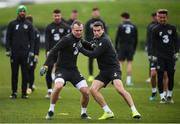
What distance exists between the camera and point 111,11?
59531 mm

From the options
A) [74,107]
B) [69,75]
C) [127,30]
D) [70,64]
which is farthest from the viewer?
[127,30]

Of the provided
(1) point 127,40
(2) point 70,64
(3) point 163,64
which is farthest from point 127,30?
(2) point 70,64

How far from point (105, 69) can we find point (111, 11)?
42.1m

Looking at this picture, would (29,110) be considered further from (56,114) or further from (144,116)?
(144,116)

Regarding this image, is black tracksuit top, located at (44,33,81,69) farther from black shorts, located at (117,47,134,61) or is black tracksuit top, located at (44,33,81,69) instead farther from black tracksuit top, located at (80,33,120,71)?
black shorts, located at (117,47,134,61)

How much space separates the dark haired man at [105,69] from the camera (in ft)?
57.0

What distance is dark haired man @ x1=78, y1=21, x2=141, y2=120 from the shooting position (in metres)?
17.4

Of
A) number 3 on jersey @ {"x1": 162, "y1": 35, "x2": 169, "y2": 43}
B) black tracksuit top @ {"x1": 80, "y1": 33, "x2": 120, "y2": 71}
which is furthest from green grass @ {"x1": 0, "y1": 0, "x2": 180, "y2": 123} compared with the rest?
number 3 on jersey @ {"x1": 162, "y1": 35, "x2": 169, "y2": 43}

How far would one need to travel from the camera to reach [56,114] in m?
18.2

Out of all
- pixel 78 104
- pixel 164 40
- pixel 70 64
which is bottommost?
pixel 78 104

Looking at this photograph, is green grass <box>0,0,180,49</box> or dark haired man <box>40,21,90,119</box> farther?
green grass <box>0,0,180,49</box>

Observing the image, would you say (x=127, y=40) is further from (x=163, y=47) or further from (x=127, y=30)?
(x=163, y=47)

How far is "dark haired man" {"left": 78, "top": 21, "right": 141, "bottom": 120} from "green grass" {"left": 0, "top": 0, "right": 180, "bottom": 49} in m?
36.4

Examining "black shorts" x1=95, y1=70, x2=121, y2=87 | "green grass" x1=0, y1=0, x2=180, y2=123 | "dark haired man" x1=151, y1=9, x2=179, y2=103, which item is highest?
"dark haired man" x1=151, y1=9, x2=179, y2=103
